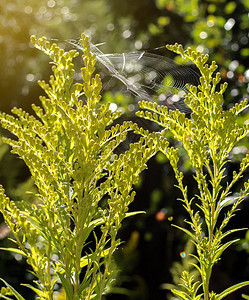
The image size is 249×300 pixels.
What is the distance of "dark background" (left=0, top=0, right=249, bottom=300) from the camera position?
392 cm

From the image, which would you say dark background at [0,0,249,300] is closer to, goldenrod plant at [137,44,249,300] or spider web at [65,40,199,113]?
spider web at [65,40,199,113]

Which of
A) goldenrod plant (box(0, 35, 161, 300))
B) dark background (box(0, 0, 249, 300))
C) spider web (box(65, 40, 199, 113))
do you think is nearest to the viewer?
goldenrod plant (box(0, 35, 161, 300))

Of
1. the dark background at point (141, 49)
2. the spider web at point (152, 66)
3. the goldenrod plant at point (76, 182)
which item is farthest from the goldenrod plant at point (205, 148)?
the dark background at point (141, 49)

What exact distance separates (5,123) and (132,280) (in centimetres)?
418

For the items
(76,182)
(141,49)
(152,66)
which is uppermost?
(141,49)

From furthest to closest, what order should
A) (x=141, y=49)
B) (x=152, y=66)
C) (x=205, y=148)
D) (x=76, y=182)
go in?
(x=141, y=49) → (x=152, y=66) → (x=205, y=148) → (x=76, y=182)

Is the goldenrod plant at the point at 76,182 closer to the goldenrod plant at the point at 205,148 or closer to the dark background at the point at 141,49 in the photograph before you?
the goldenrod plant at the point at 205,148

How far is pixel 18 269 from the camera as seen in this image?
3385 millimetres

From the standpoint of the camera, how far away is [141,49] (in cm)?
448

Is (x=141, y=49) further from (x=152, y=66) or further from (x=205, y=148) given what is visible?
(x=205, y=148)

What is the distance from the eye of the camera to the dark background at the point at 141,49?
3920 millimetres

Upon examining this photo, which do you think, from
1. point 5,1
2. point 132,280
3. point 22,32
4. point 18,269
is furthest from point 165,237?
point 5,1

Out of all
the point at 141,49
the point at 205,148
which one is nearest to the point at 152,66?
the point at 205,148

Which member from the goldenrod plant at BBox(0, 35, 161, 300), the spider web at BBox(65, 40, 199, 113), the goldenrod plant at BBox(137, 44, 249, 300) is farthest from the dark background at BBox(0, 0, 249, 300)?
the goldenrod plant at BBox(0, 35, 161, 300)
